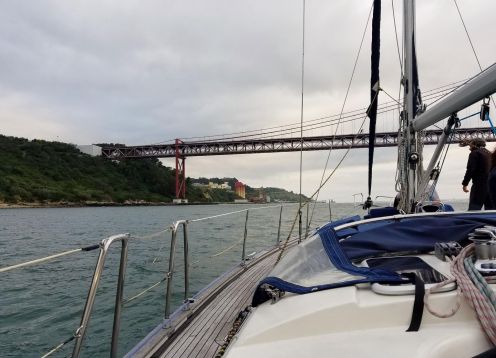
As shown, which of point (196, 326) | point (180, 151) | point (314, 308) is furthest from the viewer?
point (180, 151)

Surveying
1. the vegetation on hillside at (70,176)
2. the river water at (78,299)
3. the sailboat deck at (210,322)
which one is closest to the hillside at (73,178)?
the vegetation on hillside at (70,176)

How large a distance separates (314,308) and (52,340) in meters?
2.99

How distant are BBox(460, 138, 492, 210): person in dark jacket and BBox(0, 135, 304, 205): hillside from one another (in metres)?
43.3

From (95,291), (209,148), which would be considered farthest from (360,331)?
(209,148)

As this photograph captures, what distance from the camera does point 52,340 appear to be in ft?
10.8

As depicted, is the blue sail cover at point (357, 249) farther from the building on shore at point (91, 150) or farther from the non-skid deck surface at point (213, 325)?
the building on shore at point (91, 150)

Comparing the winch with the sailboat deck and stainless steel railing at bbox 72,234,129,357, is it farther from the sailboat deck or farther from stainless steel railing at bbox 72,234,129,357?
stainless steel railing at bbox 72,234,129,357

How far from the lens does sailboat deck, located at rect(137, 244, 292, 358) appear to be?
1.72 m

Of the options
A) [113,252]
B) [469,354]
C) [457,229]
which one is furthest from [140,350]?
[113,252]

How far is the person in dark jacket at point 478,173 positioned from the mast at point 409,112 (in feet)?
3.10

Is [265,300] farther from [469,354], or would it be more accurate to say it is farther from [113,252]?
[113,252]

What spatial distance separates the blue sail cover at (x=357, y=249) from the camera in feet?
4.40

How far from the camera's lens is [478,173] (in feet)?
13.8

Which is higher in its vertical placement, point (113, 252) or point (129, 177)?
point (129, 177)
